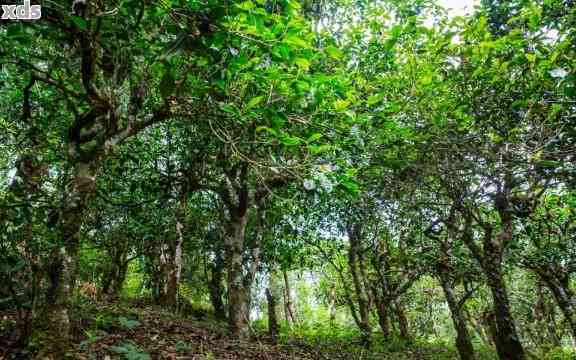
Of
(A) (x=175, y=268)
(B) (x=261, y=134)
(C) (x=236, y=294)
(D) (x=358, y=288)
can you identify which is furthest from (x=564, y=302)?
(A) (x=175, y=268)

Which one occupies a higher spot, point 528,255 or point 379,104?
point 379,104

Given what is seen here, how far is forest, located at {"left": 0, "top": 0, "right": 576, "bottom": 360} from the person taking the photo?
4.07m

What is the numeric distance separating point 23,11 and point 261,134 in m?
3.62

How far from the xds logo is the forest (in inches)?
1.0

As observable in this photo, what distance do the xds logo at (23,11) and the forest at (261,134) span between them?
0.02 m

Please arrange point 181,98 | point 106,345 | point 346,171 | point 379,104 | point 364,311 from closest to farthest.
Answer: point 346,171 < point 181,98 < point 106,345 < point 379,104 < point 364,311

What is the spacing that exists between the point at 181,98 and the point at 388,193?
5841mm

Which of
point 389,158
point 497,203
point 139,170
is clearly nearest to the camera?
point 389,158

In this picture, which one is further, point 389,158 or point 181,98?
point 389,158

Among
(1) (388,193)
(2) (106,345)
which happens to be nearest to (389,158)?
(1) (388,193)

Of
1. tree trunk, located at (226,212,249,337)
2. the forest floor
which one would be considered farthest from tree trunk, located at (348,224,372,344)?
tree trunk, located at (226,212,249,337)

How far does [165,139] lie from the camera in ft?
36.6

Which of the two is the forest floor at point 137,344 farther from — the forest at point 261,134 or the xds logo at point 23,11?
the xds logo at point 23,11

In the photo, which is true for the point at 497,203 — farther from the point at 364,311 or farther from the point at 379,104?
the point at 364,311
